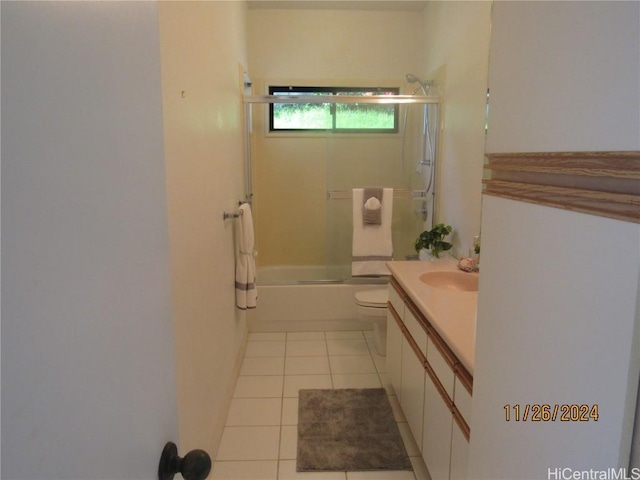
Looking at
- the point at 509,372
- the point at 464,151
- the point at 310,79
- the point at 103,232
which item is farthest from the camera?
the point at 310,79

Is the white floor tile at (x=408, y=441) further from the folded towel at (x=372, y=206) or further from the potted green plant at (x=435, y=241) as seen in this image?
the folded towel at (x=372, y=206)

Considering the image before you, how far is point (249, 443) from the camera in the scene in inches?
89.9

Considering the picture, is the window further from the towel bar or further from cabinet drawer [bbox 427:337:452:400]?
cabinet drawer [bbox 427:337:452:400]

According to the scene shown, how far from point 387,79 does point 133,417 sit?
13.3 feet

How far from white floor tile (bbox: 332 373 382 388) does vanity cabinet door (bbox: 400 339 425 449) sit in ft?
1.68

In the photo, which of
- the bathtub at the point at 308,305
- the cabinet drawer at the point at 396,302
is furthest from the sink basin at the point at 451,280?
the bathtub at the point at 308,305

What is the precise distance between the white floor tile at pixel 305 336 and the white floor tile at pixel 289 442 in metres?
1.26

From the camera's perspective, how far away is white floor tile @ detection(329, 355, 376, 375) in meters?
3.09

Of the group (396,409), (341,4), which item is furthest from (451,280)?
(341,4)

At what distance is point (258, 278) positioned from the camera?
4199mm

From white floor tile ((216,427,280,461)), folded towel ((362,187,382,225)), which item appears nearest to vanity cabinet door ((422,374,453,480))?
white floor tile ((216,427,280,461))

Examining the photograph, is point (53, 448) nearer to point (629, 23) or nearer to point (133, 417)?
point (133, 417)

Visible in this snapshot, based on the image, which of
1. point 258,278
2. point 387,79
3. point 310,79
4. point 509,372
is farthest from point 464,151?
point 509,372

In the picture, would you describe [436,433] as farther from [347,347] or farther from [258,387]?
[347,347]
